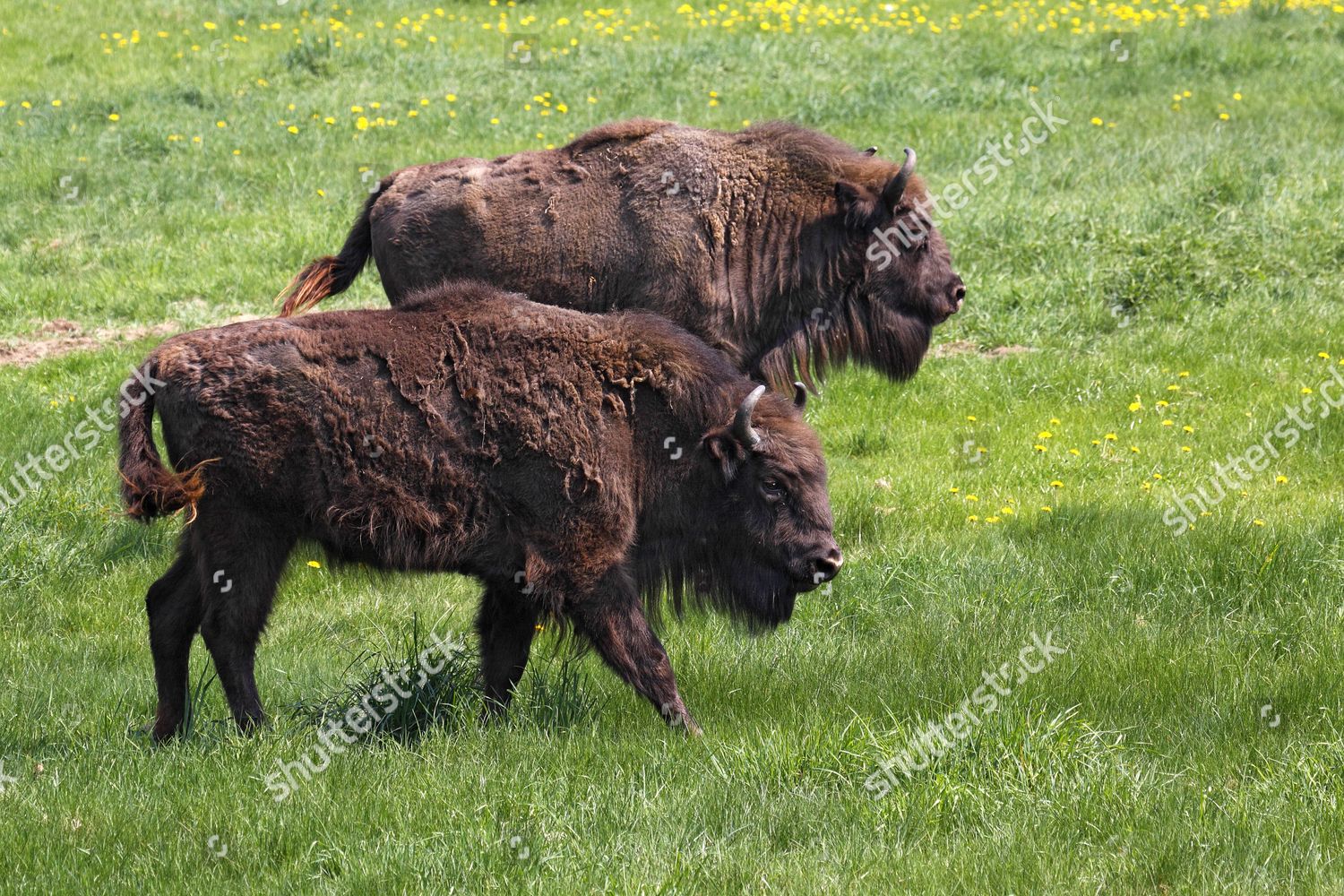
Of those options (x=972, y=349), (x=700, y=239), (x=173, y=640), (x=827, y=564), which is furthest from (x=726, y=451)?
(x=972, y=349)

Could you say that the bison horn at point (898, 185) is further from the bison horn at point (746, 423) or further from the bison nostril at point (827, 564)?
the bison nostril at point (827, 564)

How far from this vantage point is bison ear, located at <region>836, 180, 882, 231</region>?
7.96 metres

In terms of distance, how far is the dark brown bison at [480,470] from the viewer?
5613mm

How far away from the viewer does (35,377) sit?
1100 centimetres

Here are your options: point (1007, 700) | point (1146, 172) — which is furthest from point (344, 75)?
point (1007, 700)

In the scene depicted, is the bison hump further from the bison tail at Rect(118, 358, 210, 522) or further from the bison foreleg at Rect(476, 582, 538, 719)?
the bison tail at Rect(118, 358, 210, 522)

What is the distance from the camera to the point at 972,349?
11.6 metres

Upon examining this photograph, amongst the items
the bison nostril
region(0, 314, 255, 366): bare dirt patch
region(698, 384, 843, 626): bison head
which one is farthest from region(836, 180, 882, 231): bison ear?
region(0, 314, 255, 366): bare dirt patch

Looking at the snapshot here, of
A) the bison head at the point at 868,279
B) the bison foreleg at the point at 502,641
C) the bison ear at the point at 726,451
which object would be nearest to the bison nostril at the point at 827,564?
the bison ear at the point at 726,451

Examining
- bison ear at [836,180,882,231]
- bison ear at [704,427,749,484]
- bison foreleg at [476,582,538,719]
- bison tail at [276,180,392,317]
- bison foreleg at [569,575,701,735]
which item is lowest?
bison foreleg at [476,582,538,719]

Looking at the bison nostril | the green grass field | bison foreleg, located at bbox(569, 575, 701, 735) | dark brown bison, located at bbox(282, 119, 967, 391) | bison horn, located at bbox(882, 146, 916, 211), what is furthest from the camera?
bison horn, located at bbox(882, 146, 916, 211)

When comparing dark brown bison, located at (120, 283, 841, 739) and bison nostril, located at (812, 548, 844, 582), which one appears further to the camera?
bison nostril, located at (812, 548, 844, 582)

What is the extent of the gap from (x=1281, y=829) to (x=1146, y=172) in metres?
10.7

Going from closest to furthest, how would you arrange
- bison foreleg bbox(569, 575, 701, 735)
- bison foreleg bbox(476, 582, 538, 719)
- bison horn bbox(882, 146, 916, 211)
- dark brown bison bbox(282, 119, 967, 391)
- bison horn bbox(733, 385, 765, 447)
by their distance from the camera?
bison foreleg bbox(569, 575, 701, 735), bison horn bbox(733, 385, 765, 447), bison foreleg bbox(476, 582, 538, 719), dark brown bison bbox(282, 119, 967, 391), bison horn bbox(882, 146, 916, 211)
